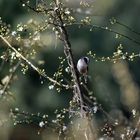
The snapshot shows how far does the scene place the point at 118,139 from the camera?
3.94 m

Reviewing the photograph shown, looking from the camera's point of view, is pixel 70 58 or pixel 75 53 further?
pixel 75 53

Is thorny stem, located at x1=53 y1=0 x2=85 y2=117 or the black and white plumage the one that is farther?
the black and white plumage

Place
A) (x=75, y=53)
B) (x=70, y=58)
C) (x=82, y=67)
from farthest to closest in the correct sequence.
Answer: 1. (x=75, y=53)
2. (x=82, y=67)
3. (x=70, y=58)

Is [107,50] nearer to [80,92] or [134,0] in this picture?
[134,0]

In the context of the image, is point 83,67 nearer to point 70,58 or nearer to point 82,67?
point 82,67

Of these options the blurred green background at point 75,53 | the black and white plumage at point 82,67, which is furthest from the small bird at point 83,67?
the blurred green background at point 75,53

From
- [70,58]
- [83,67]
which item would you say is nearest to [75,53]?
[83,67]

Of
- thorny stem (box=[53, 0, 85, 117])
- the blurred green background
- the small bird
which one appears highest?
the blurred green background

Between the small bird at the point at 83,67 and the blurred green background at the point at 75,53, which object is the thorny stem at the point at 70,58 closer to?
the small bird at the point at 83,67

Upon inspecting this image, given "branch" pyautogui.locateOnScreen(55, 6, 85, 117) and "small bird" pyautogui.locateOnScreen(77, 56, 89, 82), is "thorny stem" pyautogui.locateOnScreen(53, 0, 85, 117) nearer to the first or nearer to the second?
"branch" pyautogui.locateOnScreen(55, 6, 85, 117)

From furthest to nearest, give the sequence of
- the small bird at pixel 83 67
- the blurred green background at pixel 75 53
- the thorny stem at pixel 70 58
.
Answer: the blurred green background at pixel 75 53 < the small bird at pixel 83 67 < the thorny stem at pixel 70 58

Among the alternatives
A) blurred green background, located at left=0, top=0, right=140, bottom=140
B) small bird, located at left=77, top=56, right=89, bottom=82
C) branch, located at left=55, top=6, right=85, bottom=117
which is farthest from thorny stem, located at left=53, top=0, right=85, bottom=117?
blurred green background, located at left=0, top=0, right=140, bottom=140

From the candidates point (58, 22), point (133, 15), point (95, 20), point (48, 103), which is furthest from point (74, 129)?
point (133, 15)

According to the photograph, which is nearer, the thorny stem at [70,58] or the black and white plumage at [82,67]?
the thorny stem at [70,58]
